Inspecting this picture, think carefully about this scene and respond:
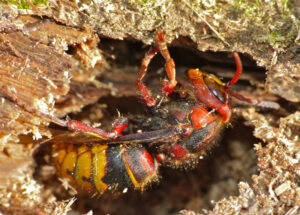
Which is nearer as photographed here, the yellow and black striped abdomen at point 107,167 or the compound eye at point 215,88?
the compound eye at point 215,88

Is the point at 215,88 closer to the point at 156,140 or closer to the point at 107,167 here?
the point at 156,140

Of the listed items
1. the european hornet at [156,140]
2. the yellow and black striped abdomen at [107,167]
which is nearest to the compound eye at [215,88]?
the european hornet at [156,140]

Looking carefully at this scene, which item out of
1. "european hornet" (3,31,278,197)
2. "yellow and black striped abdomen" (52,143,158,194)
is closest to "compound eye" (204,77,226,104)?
"european hornet" (3,31,278,197)

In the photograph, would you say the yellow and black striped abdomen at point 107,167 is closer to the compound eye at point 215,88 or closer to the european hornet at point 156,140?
the european hornet at point 156,140

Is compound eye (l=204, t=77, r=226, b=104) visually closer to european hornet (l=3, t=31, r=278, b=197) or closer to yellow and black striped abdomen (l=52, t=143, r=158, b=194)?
european hornet (l=3, t=31, r=278, b=197)

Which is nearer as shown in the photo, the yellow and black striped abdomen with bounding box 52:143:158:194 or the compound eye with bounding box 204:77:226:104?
the compound eye with bounding box 204:77:226:104

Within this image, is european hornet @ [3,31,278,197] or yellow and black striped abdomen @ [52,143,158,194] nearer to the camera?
european hornet @ [3,31,278,197]

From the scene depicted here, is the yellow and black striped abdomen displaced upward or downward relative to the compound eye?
downward
